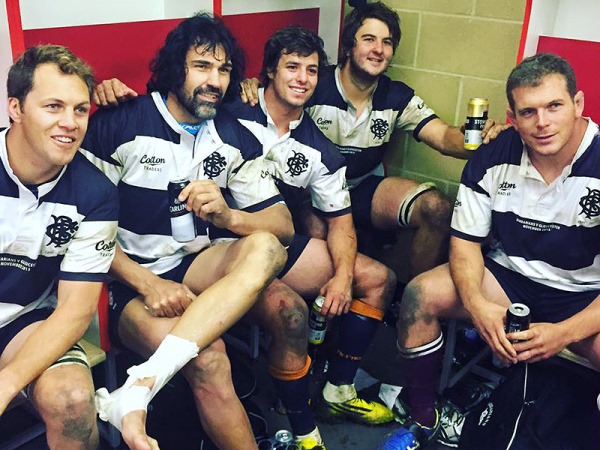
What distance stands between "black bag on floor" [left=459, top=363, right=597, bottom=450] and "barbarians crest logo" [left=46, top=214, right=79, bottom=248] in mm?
1380

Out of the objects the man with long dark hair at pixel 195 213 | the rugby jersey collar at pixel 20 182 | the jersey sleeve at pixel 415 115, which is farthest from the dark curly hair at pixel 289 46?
the rugby jersey collar at pixel 20 182

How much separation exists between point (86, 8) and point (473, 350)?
192cm

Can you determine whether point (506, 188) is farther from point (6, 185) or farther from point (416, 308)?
point (6, 185)

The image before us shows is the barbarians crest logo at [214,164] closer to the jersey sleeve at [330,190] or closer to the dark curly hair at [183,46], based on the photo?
the dark curly hair at [183,46]

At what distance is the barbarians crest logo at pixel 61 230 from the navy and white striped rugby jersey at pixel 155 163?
0.30m

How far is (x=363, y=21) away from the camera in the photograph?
2680 mm

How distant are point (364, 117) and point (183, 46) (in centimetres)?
86

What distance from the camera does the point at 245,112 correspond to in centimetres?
237

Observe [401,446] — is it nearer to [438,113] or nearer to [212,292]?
[212,292]

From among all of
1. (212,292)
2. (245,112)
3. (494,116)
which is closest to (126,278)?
(212,292)

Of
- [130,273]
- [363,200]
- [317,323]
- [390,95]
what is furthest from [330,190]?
[130,273]

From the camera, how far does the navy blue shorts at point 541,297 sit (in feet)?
6.84

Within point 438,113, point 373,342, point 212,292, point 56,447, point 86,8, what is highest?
point 86,8

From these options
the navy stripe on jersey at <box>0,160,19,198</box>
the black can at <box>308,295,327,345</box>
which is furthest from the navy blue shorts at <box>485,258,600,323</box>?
the navy stripe on jersey at <box>0,160,19,198</box>
